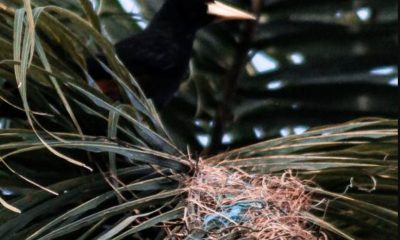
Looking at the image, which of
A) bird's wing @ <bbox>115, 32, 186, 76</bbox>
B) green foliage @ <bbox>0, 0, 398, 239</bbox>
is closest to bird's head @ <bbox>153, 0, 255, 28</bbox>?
bird's wing @ <bbox>115, 32, 186, 76</bbox>

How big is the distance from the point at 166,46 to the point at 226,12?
27cm

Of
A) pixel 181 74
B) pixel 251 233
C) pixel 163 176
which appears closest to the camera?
pixel 251 233

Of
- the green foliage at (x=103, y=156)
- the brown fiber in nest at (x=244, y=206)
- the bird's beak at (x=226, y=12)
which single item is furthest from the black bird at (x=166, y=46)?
the brown fiber in nest at (x=244, y=206)

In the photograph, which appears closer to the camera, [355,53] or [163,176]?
[163,176]

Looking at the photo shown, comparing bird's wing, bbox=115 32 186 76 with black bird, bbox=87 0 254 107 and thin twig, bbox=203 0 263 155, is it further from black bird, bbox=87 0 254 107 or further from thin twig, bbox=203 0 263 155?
thin twig, bbox=203 0 263 155

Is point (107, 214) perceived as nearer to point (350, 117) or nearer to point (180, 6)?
point (350, 117)

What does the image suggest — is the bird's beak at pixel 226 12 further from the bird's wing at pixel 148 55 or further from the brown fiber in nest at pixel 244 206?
the brown fiber in nest at pixel 244 206

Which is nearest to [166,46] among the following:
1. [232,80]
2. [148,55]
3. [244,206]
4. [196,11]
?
[148,55]

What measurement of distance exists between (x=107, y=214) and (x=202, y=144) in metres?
0.93

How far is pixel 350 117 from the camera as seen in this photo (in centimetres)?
262

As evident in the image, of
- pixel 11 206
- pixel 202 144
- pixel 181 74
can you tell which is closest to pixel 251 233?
pixel 11 206

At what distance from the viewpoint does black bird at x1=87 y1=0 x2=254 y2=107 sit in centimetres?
287

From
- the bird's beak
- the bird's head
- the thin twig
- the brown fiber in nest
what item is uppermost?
the bird's head

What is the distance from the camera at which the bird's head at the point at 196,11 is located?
9.88 feet
